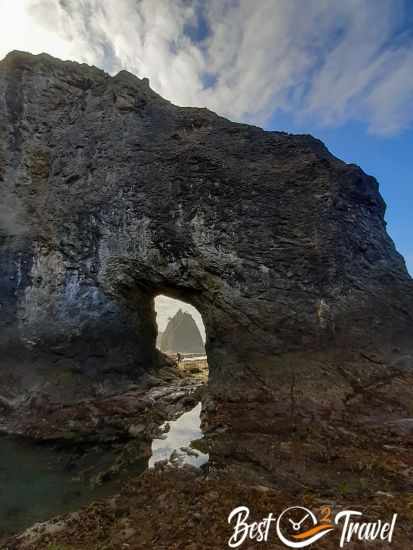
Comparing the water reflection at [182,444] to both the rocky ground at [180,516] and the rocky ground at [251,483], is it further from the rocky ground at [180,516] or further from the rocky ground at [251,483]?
the rocky ground at [180,516]

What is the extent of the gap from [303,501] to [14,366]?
17.4 m

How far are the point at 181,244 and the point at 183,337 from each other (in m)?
119

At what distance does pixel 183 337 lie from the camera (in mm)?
135750

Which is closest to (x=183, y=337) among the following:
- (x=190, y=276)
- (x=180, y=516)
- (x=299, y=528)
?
(x=190, y=276)

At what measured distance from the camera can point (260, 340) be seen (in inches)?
698

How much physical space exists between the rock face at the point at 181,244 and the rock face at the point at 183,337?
11150cm

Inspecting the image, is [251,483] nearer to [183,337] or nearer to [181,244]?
[181,244]

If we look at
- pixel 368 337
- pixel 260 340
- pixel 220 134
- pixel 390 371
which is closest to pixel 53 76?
pixel 220 134

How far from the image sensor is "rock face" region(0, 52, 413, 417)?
1759 cm

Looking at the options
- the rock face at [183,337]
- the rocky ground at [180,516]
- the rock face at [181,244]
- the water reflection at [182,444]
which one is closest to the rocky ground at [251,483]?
the rocky ground at [180,516]

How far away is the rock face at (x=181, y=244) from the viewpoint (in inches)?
693

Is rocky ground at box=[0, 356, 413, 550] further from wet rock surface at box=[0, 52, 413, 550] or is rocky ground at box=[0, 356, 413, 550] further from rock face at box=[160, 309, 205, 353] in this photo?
rock face at box=[160, 309, 205, 353]

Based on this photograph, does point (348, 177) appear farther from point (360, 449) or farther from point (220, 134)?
point (360, 449)

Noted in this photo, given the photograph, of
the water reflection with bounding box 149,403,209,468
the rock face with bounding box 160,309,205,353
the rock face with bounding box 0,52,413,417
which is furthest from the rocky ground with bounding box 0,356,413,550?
the rock face with bounding box 160,309,205,353
